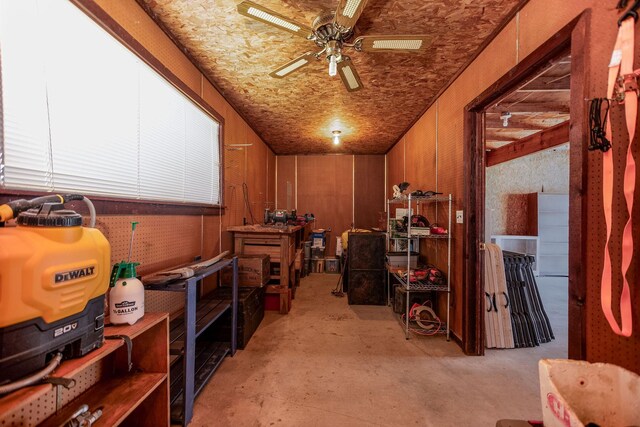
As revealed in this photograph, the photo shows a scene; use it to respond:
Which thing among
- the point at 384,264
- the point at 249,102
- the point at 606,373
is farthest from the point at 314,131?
the point at 606,373

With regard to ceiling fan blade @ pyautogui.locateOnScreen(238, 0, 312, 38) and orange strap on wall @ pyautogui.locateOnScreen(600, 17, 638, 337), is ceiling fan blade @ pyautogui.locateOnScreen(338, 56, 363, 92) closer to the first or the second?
ceiling fan blade @ pyautogui.locateOnScreen(238, 0, 312, 38)

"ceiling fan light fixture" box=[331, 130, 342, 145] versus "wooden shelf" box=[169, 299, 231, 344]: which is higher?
"ceiling fan light fixture" box=[331, 130, 342, 145]

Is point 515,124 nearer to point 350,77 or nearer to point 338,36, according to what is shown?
point 350,77

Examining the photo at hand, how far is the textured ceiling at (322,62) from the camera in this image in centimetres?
177

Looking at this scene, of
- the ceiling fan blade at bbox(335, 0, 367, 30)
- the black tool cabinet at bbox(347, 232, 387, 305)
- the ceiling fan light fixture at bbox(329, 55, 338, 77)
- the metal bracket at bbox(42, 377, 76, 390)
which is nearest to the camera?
the metal bracket at bbox(42, 377, 76, 390)

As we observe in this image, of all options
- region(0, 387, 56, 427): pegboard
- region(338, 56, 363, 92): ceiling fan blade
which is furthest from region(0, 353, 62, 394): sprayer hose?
region(338, 56, 363, 92): ceiling fan blade

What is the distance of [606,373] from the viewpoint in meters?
0.97

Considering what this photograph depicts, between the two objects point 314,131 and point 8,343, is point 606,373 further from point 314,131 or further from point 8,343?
point 314,131

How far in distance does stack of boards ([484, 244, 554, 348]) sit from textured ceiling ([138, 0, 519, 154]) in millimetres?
2026

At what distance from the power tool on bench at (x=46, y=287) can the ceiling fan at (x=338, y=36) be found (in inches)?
55.4

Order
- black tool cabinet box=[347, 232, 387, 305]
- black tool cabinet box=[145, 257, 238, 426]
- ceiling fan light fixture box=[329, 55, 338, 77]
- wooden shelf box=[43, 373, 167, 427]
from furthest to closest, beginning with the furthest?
black tool cabinet box=[347, 232, 387, 305], ceiling fan light fixture box=[329, 55, 338, 77], black tool cabinet box=[145, 257, 238, 426], wooden shelf box=[43, 373, 167, 427]

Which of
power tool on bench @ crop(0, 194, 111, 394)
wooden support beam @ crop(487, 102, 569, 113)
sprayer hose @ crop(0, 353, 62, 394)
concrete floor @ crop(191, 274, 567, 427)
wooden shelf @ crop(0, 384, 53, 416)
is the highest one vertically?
wooden support beam @ crop(487, 102, 569, 113)

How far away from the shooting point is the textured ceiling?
177 cm

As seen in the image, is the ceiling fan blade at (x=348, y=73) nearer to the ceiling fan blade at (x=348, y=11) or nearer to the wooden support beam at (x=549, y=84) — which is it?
the ceiling fan blade at (x=348, y=11)
